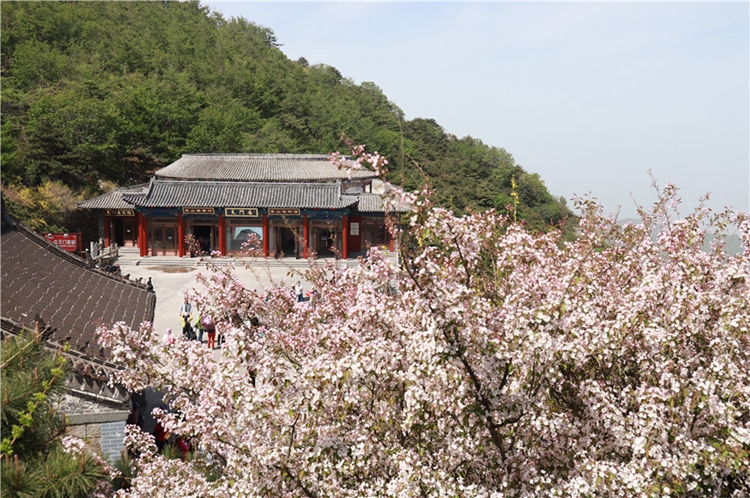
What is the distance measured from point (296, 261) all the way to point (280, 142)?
26.6 meters

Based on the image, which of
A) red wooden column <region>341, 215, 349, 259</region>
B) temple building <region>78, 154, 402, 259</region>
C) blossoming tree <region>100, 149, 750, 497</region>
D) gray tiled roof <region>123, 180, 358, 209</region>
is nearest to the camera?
blossoming tree <region>100, 149, 750, 497</region>

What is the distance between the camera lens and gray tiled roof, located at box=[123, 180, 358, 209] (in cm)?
3966

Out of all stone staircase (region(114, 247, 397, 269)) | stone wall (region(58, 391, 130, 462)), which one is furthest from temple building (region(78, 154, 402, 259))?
stone wall (region(58, 391, 130, 462))

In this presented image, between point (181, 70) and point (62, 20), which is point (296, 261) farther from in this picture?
point (62, 20)

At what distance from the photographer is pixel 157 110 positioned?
51.8 metres

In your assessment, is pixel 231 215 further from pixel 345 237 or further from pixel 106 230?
pixel 106 230

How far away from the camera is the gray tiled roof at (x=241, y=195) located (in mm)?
39656

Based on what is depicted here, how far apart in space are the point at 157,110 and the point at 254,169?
11844 mm

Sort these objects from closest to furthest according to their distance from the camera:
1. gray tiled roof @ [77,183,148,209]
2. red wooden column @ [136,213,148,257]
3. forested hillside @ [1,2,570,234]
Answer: gray tiled roof @ [77,183,148,209] < red wooden column @ [136,213,148,257] < forested hillside @ [1,2,570,234]

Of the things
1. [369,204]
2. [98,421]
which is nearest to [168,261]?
[369,204]

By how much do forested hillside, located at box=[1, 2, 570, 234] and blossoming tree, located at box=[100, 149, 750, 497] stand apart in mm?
18650

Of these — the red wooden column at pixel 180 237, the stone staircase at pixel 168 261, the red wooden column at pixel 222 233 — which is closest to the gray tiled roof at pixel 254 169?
the red wooden column at pixel 180 237

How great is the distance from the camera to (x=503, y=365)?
4848 millimetres

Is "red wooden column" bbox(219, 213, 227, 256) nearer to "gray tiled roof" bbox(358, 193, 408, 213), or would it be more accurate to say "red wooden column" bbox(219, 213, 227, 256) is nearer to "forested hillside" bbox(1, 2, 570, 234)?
"gray tiled roof" bbox(358, 193, 408, 213)
